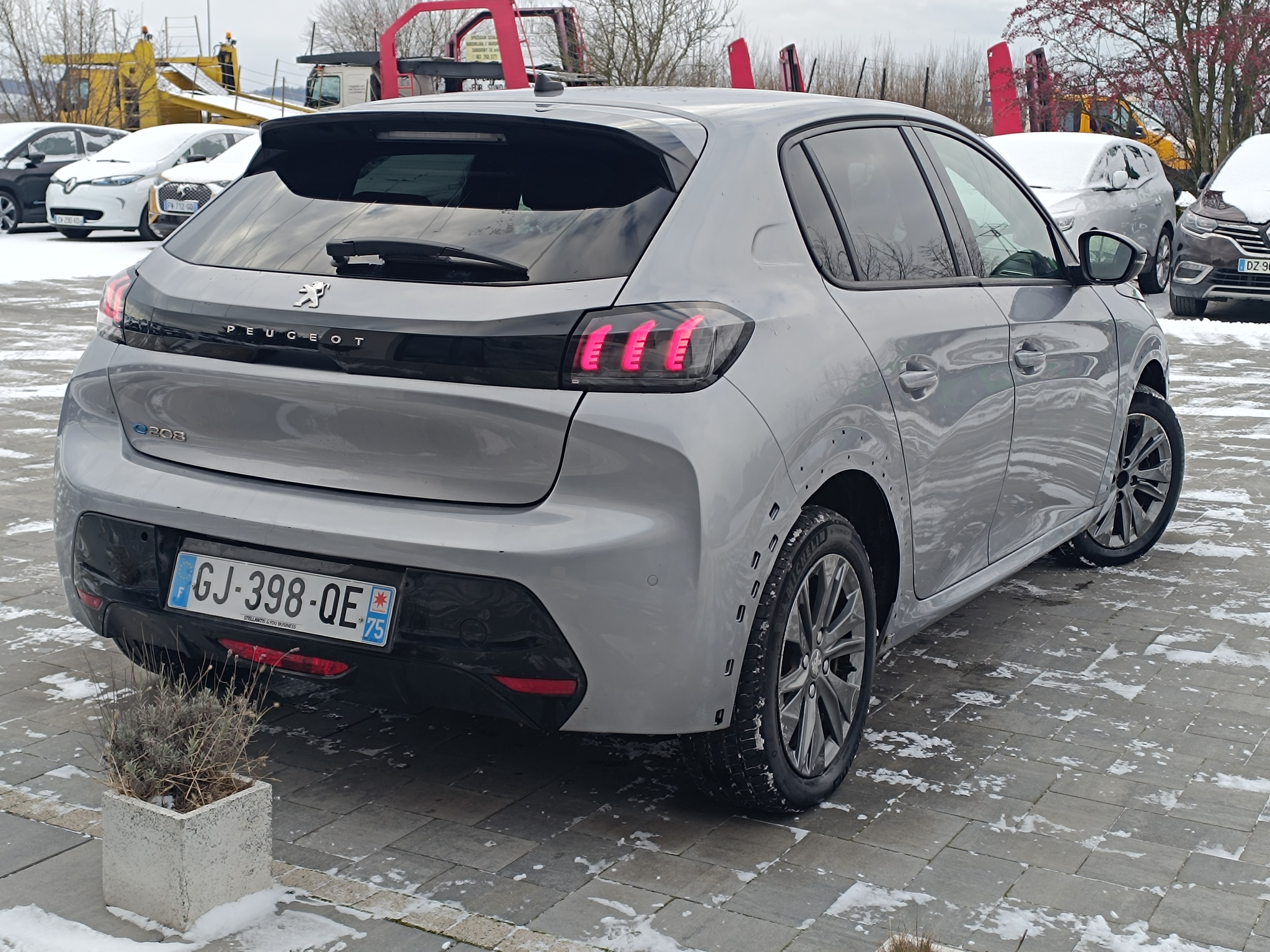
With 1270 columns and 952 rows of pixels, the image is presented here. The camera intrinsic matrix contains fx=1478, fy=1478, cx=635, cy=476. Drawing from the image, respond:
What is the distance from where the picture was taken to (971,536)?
4203 mm

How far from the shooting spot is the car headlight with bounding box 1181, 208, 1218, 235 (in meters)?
14.1

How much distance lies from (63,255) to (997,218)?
1759 centimetres

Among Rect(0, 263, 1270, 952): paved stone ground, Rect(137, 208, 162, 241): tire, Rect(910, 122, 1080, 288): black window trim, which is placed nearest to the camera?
Rect(0, 263, 1270, 952): paved stone ground

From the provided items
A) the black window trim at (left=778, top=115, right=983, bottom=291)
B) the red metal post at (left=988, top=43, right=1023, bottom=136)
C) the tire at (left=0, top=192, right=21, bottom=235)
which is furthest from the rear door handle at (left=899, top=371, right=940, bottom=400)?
the red metal post at (left=988, top=43, right=1023, bottom=136)

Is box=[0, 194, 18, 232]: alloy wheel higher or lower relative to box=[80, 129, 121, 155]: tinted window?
lower

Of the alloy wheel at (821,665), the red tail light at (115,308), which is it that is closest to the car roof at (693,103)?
the red tail light at (115,308)

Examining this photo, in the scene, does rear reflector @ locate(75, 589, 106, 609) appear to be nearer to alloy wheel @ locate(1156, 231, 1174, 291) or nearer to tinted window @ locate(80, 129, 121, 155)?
alloy wheel @ locate(1156, 231, 1174, 291)

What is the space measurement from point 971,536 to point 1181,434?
7.09 ft

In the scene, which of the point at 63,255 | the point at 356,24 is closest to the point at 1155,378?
the point at 63,255

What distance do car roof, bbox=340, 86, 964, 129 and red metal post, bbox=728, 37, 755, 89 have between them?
20.5 meters

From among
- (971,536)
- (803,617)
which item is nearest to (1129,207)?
(971,536)

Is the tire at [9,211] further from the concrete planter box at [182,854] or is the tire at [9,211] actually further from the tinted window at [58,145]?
the concrete planter box at [182,854]

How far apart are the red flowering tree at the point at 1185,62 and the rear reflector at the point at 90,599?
22600 mm

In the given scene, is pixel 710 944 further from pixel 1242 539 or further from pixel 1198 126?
pixel 1198 126
